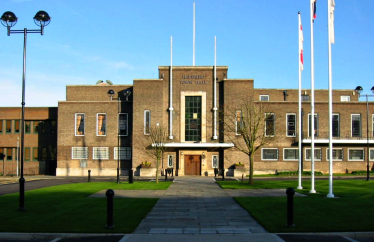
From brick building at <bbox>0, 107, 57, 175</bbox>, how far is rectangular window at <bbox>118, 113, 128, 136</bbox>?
31.8 feet

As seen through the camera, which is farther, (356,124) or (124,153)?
(124,153)

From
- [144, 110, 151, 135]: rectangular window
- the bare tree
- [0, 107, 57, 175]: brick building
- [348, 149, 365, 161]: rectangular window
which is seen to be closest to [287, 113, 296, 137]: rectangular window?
the bare tree

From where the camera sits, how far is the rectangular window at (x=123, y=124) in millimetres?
50469

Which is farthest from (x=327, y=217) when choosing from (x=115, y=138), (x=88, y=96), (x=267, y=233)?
(x=88, y=96)

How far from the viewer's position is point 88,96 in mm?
55656

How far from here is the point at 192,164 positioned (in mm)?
48406

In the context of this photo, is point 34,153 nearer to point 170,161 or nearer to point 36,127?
point 36,127

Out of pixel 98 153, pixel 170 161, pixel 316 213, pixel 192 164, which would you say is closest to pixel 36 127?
pixel 98 153

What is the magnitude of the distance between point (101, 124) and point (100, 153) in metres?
3.64

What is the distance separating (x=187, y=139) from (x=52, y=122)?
19034 mm

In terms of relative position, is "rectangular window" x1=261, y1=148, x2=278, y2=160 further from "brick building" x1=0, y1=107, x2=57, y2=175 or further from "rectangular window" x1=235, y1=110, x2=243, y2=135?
"brick building" x1=0, y1=107, x2=57, y2=175

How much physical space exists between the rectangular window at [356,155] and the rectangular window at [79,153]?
107ft

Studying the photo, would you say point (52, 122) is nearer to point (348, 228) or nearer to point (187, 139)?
point (187, 139)

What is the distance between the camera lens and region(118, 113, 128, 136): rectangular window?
5047 centimetres
